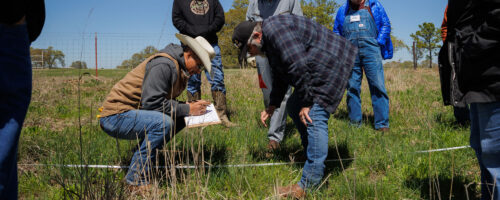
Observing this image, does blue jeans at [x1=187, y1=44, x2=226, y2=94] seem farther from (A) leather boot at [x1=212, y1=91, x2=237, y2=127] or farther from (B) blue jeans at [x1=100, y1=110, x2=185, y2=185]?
(B) blue jeans at [x1=100, y1=110, x2=185, y2=185]

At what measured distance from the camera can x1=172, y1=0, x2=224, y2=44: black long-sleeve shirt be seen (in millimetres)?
5465

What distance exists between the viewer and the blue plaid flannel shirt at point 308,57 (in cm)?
270

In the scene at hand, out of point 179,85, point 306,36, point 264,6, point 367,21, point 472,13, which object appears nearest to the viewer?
point 472,13

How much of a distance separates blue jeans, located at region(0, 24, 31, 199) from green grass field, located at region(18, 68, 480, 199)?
74 centimetres

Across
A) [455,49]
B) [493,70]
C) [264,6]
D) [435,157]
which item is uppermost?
[264,6]

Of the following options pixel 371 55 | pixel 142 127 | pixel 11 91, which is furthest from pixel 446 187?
pixel 11 91

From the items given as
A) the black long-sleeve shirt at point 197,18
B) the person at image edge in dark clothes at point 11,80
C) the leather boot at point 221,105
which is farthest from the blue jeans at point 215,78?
the person at image edge in dark clothes at point 11,80

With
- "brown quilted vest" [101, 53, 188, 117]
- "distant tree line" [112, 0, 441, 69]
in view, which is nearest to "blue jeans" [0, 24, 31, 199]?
"brown quilted vest" [101, 53, 188, 117]

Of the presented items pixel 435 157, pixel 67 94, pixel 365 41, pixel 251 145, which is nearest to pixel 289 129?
pixel 251 145

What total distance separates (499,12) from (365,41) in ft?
10.5

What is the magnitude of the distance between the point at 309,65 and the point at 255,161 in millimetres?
1340

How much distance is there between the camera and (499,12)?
161 centimetres

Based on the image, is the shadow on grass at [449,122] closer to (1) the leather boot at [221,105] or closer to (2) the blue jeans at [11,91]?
(1) the leather boot at [221,105]

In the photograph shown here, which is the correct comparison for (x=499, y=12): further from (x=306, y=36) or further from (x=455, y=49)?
(x=306, y=36)
